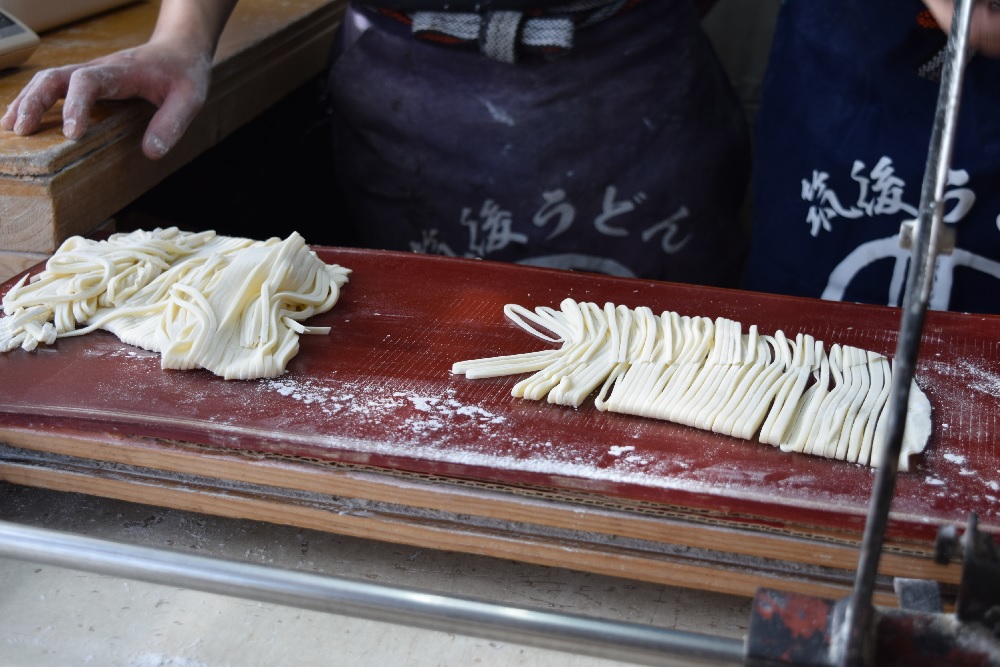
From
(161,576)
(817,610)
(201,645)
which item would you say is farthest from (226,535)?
(817,610)

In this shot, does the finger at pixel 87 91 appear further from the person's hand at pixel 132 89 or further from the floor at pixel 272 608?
the floor at pixel 272 608

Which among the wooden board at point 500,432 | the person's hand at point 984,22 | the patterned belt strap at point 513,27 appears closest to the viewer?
the wooden board at point 500,432

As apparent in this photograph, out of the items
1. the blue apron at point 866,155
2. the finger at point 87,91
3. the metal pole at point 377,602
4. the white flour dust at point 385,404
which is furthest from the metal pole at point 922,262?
the finger at point 87,91

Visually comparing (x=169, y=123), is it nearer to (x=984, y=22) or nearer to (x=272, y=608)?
(x=272, y=608)

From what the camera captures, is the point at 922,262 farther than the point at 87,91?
No

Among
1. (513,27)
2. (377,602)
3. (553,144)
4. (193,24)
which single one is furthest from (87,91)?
(377,602)

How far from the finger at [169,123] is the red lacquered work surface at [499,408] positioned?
611 mm

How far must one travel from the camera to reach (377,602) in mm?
857

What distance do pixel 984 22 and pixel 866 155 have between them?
0.62 metres

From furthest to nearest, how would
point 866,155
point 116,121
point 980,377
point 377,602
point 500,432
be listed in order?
point 866,155 → point 116,121 → point 980,377 → point 500,432 → point 377,602

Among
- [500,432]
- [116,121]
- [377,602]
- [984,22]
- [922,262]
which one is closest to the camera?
[922,262]

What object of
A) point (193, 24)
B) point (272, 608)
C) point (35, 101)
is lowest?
point (272, 608)

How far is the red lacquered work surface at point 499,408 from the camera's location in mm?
1176

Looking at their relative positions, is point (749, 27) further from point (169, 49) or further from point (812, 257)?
point (169, 49)
